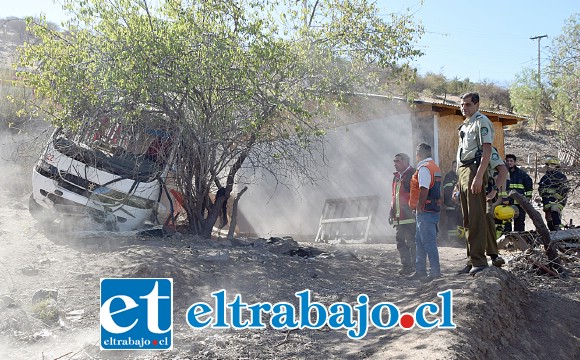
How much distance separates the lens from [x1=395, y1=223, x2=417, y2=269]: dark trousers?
25.9 feet

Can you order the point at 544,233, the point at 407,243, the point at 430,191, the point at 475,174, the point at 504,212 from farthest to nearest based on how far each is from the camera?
the point at 504,212 → the point at 407,243 → the point at 544,233 → the point at 430,191 → the point at 475,174

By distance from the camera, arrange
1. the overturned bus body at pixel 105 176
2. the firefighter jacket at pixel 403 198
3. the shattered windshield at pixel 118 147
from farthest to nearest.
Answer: the overturned bus body at pixel 105 176
the shattered windshield at pixel 118 147
the firefighter jacket at pixel 403 198

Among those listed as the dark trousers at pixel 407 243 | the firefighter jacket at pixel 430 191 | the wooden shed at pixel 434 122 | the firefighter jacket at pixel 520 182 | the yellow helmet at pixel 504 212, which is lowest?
the dark trousers at pixel 407 243

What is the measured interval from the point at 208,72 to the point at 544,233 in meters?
5.07

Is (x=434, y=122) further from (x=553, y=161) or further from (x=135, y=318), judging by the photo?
(x=135, y=318)

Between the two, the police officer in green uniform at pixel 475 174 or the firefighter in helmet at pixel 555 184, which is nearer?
the police officer in green uniform at pixel 475 174

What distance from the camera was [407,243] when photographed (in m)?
8.05

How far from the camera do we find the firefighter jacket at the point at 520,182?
1045 centimetres

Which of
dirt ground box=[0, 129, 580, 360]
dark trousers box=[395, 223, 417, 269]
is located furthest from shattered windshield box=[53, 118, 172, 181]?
dark trousers box=[395, 223, 417, 269]

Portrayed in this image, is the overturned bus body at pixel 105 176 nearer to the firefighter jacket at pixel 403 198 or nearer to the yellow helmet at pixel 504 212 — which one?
the firefighter jacket at pixel 403 198

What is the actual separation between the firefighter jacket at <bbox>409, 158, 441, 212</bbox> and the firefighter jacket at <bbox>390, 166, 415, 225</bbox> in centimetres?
55

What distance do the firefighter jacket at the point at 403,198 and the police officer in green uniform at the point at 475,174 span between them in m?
1.76

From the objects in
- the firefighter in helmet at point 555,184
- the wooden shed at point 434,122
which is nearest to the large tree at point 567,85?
the firefighter in helmet at point 555,184

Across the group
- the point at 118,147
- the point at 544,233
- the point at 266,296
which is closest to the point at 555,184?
the point at 544,233
